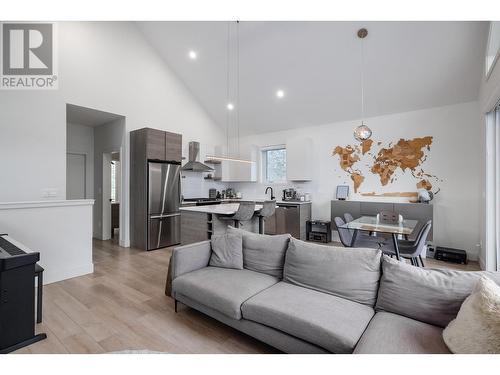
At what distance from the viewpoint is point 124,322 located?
2.29 meters

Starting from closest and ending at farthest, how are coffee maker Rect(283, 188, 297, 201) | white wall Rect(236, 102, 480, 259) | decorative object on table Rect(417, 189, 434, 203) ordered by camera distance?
white wall Rect(236, 102, 480, 259), decorative object on table Rect(417, 189, 434, 203), coffee maker Rect(283, 188, 297, 201)

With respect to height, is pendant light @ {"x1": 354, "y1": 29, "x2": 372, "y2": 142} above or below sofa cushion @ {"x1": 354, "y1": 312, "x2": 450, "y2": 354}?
above

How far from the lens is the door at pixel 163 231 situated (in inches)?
193

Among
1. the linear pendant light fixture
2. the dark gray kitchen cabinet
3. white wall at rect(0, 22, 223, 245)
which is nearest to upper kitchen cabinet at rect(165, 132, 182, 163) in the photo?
white wall at rect(0, 22, 223, 245)

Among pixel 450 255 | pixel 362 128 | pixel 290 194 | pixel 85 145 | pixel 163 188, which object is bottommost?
pixel 450 255

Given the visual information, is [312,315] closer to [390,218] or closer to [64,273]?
[390,218]

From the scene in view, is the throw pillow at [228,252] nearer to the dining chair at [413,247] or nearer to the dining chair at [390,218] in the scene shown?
the dining chair at [413,247]

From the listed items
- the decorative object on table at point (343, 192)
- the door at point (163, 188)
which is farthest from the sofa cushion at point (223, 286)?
the decorative object on table at point (343, 192)

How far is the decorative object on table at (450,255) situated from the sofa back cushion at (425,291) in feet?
10.2

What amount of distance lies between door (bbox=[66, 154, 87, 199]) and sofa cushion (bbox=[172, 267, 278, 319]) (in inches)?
190

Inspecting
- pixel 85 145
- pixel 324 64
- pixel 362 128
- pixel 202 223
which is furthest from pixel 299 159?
pixel 85 145

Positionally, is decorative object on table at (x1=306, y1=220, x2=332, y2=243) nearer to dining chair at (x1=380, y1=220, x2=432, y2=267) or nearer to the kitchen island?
the kitchen island

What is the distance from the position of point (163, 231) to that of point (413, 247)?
4.33m

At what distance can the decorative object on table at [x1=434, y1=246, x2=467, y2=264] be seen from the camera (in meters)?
4.01
